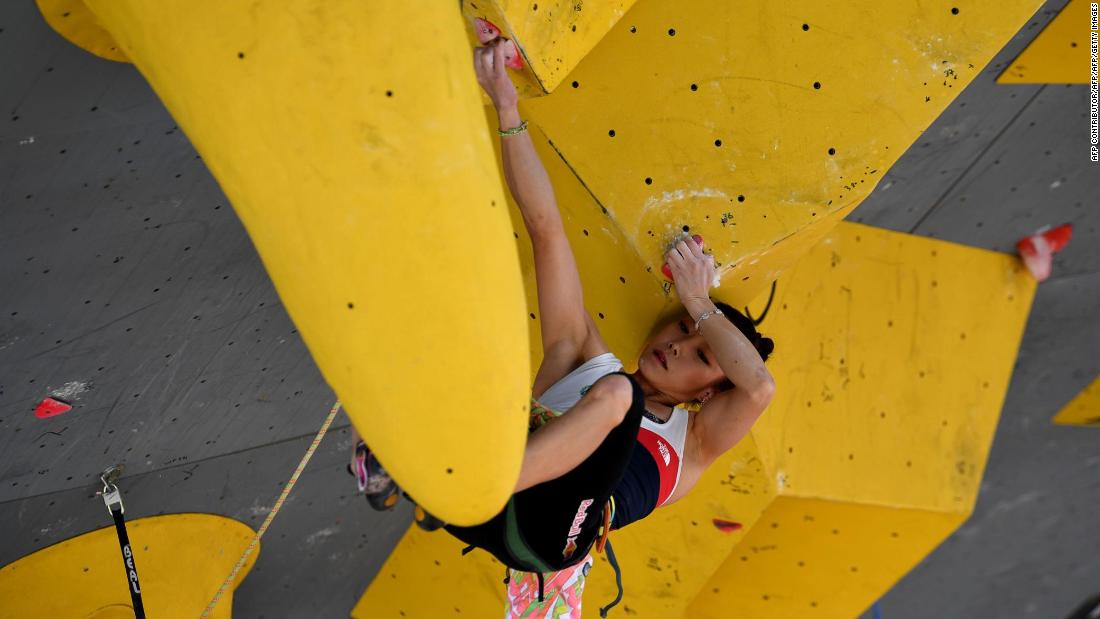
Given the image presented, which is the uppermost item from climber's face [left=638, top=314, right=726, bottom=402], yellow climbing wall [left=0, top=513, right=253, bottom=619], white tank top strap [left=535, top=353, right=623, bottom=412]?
white tank top strap [left=535, top=353, right=623, bottom=412]

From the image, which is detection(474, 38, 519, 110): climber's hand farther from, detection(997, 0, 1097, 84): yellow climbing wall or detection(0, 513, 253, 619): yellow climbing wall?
detection(997, 0, 1097, 84): yellow climbing wall

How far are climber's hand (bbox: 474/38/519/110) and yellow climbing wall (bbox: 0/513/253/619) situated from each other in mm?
1155

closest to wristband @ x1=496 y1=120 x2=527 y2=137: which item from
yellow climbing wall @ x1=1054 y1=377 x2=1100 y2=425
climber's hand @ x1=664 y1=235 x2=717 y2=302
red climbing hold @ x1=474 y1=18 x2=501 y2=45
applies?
red climbing hold @ x1=474 y1=18 x2=501 y2=45

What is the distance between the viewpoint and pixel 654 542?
2.27 metres

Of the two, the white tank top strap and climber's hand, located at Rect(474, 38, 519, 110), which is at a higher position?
climber's hand, located at Rect(474, 38, 519, 110)

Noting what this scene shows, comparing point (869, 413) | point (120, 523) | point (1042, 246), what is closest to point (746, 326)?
point (869, 413)

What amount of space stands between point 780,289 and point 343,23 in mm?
1293

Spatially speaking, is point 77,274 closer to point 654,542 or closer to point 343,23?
point 343,23

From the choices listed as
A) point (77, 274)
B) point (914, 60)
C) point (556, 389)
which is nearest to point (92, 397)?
point (77, 274)

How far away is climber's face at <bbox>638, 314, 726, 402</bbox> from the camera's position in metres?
1.75

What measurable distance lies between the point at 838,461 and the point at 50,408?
5.04 ft

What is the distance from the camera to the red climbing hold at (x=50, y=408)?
1.84m

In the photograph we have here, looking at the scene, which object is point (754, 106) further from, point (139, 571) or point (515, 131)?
point (139, 571)

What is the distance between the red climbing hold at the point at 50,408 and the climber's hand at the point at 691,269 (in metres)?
1.10
